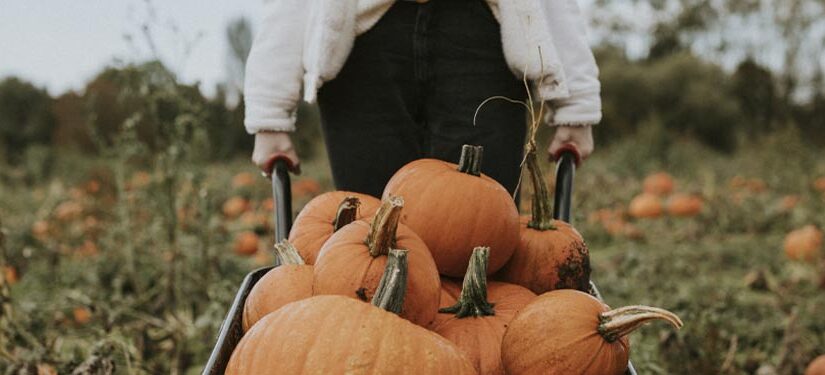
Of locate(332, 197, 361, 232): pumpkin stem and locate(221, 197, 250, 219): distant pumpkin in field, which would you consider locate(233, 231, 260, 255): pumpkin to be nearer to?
locate(221, 197, 250, 219): distant pumpkin in field

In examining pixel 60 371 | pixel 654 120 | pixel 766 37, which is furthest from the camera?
pixel 766 37

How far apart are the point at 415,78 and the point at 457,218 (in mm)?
631

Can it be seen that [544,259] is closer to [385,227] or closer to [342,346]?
[385,227]

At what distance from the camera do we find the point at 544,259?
4.79 ft

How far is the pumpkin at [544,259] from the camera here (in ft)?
4.78

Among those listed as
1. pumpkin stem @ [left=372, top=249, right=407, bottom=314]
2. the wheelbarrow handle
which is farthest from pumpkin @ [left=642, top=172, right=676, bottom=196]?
pumpkin stem @ [left=372, top=249, right=407, bottom=314]

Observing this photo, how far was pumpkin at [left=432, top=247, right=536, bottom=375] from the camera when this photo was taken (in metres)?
1.21

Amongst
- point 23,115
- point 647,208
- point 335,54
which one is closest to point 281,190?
point 335,54

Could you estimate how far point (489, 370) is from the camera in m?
1.20

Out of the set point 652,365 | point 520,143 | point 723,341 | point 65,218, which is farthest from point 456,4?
point 65,218

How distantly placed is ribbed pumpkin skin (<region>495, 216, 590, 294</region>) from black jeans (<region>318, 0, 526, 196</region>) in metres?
0.44

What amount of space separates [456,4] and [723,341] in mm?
1747

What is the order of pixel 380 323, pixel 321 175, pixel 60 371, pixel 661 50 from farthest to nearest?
pixel 661 50, pixel 321 175, pixel 60 371, pixel 380 323

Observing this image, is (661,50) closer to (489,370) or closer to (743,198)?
(743,198)
